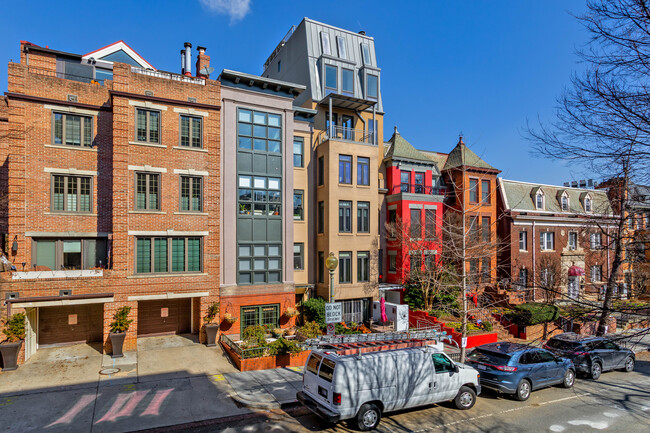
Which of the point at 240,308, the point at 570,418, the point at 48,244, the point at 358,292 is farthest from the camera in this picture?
the point at 358,292

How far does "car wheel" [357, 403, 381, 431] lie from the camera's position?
10.8 m

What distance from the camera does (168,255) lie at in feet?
61.8

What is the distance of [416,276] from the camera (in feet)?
82.9

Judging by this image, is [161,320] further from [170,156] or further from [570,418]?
[570,418]

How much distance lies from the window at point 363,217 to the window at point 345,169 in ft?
5.68

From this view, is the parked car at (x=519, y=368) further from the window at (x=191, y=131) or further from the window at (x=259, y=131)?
the window at (x=191, y=131)

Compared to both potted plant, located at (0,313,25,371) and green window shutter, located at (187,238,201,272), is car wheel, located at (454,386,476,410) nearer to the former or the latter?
green window shutter, located at (187,238,201,272)

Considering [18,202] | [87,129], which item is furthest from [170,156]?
[18,202]

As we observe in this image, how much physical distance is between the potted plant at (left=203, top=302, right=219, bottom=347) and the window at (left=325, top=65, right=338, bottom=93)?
689 inches

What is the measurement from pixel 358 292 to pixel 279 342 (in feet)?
29.1

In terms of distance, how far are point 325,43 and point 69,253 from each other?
22.7 meters

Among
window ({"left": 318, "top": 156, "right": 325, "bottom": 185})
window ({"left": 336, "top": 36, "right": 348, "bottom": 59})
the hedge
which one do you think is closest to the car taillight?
the hedge

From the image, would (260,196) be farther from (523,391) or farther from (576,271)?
(576,271)

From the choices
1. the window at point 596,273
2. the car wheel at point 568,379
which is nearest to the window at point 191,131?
the car wheel at point 568,379
